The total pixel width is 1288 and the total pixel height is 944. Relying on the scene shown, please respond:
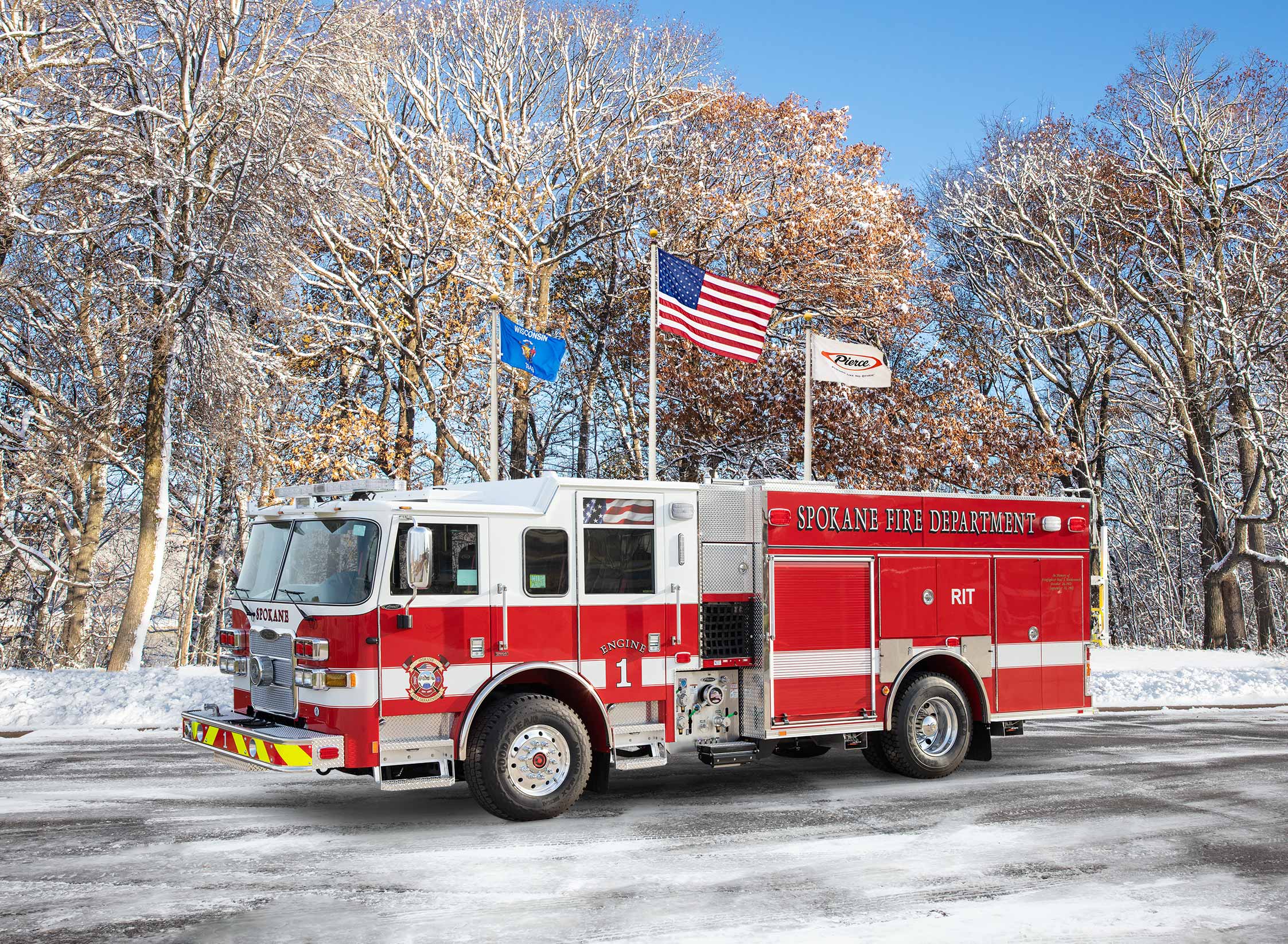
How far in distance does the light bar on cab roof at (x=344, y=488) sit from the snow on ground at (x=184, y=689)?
20.6ft

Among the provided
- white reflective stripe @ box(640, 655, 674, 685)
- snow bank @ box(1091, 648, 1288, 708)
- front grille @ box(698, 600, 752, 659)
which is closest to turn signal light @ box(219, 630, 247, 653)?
white reflective stripe @ box(640, 655, 674, 685)

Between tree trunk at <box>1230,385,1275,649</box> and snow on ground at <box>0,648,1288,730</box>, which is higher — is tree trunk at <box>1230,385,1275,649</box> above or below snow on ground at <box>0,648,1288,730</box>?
above

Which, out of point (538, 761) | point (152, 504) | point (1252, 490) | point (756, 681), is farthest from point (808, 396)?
point (1252, 490)

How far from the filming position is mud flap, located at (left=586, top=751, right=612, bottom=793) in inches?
368

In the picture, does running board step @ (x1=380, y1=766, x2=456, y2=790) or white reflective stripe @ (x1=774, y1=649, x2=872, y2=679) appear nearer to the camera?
running board step @ (x1=380, y1=766, x2=456, y2=790)

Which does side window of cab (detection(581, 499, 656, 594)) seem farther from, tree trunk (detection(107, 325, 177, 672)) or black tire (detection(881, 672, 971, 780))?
tree trunk (detection(107, 325, 177, 672))

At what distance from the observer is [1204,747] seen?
13.2 metres

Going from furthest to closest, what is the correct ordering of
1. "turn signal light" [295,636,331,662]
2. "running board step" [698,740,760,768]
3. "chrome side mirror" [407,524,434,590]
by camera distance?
1. "running board step" [698,740,760,768]
2. "turn signal light" [295,636,331,662]
3. "chrome side mirror" [407,524,434,590]

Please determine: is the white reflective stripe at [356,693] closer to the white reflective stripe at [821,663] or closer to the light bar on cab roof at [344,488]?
the light bar on cab roof at [344,488]

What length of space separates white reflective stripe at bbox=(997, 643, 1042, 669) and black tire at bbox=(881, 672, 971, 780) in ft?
1.82

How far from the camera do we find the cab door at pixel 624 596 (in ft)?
30.5

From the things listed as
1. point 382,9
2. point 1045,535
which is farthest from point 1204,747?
point 382,9

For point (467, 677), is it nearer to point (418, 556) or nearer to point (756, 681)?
point (418, 556)

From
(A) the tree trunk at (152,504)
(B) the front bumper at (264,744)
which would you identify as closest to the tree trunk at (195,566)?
(A) the tree trunk at (152,504)
